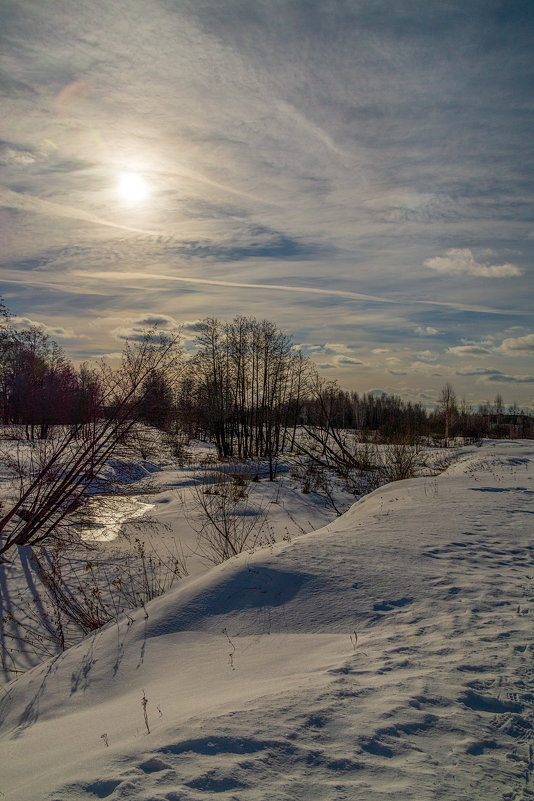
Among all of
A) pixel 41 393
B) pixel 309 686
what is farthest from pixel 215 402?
pixel 309 686

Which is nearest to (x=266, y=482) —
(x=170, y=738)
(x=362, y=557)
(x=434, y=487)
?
(x=434, y=487)

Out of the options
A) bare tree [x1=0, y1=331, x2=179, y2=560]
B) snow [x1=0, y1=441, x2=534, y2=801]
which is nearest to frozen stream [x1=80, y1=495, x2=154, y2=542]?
bare tree [x1=0, y1=331, x2=179, y2=560]

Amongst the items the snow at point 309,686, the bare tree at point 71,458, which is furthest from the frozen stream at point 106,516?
the snow at point 309,686

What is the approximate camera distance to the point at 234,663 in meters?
3.77

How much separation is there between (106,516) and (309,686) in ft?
38.2

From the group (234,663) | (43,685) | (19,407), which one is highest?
(19,407)

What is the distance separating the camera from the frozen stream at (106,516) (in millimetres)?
12141

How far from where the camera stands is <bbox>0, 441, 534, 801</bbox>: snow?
2209 mm

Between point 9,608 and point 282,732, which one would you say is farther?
point 9,608

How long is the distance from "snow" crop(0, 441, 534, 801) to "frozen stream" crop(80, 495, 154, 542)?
7314 mm

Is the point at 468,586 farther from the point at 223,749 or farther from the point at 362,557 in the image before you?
the point at 223,749

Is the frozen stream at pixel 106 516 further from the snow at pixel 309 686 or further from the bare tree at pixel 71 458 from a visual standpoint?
the snow at pixel 309 686

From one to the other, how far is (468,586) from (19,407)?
22697 mm

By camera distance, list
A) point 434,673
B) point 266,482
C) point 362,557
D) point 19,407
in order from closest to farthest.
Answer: point 434,673
point 362,557
point 266,482
point 19,407
